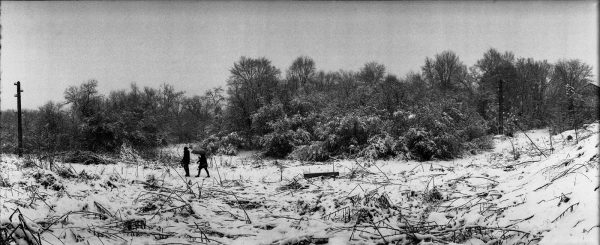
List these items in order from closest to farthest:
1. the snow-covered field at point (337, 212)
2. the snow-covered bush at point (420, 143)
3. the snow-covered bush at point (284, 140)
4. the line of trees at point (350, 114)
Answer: the snow-covered field at point (337, 212) → the snow-covered bush at point (420, 143) → the line of trees at point (350, 114) → the snow-covered bush at point (284, 140)

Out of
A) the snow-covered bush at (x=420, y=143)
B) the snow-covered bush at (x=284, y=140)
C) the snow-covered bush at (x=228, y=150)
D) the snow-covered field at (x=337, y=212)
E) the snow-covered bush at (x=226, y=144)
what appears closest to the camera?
the snow-covered field at (x=337, y=212)

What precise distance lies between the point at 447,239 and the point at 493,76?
4127 centimetres

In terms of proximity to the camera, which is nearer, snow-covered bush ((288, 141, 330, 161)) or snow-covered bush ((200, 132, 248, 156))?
snow-covered bush ((288, 141, 330, 161))

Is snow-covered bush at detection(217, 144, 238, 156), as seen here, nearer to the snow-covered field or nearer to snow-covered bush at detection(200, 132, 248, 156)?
snow-covered bush at detection(200, 132, 248, 156)

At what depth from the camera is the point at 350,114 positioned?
816 inches

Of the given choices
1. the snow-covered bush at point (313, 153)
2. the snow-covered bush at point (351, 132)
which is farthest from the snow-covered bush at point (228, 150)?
the snow-covered bush at point (351, 132)

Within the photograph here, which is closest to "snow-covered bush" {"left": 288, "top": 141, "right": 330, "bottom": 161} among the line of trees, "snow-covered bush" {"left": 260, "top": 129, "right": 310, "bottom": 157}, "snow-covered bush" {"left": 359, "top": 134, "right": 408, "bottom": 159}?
the line of trees

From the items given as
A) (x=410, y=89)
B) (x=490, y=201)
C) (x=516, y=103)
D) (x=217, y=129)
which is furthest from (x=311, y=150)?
(x=516, y=103)

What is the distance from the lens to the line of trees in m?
20.2

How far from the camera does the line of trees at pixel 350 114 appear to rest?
2020 centimetres

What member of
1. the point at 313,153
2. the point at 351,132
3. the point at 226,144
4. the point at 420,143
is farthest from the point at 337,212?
the point at 226,144

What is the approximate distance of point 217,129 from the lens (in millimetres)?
29828

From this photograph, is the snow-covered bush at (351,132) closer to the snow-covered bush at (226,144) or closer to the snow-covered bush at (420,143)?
the snow-covered bush at (420,143)

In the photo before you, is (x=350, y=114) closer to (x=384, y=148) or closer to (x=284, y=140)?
(x=384, y=148)
